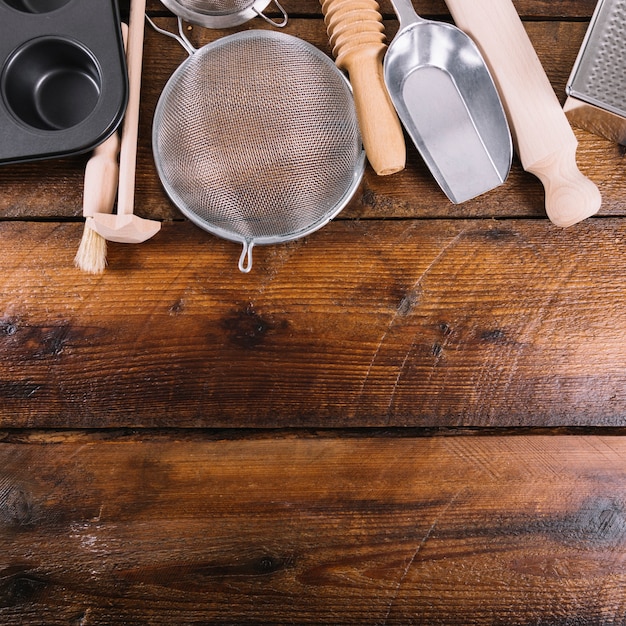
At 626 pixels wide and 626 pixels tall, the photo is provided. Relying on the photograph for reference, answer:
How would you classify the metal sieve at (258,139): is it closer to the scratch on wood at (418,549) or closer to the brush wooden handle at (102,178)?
the brush wooden handle at (102,178)

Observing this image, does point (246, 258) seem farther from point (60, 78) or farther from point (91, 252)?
point (60, 78)

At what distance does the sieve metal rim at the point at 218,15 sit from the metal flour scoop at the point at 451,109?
16 centimetres

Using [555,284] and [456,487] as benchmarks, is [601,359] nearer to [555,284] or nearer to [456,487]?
[555,284]

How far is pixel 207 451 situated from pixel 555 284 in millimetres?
411

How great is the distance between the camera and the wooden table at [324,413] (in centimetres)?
59

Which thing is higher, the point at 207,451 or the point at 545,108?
the point at 545,108

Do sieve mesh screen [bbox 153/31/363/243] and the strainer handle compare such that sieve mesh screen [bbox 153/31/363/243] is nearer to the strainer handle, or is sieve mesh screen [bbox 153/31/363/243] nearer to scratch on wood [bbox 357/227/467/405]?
the strainer handle

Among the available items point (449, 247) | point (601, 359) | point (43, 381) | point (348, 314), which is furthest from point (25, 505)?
point (601, 359)

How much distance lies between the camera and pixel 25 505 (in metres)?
0.59

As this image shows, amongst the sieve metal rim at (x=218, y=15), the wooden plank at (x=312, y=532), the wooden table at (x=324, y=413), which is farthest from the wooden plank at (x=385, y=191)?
the wooden plank at (x=312, y=532)

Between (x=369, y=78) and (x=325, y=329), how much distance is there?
0.26 metres

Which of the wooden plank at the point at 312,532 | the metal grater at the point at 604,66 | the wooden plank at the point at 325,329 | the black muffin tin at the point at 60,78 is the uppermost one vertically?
the metal grater at the point at 604,66

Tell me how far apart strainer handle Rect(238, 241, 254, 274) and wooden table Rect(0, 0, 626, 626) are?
1 centimetres

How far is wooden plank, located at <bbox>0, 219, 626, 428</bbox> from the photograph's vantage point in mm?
603
